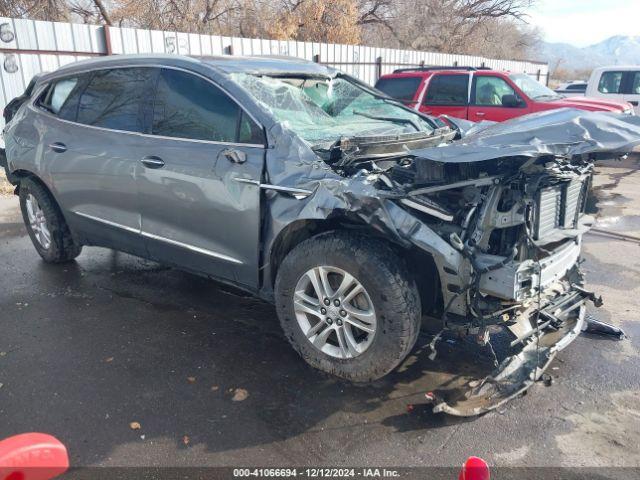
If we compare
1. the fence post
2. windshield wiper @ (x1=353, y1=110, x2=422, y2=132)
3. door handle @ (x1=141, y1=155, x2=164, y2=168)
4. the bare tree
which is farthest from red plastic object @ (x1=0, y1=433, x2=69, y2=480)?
the bare tree

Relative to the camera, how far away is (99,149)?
421 centimetres

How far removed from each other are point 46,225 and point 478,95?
7418mm

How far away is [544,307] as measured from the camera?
10.6 ft

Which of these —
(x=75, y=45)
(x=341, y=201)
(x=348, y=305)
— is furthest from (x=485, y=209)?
(x=75, y=45)

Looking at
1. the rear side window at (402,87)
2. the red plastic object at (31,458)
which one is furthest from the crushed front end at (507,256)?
the rear side window at (402,87)

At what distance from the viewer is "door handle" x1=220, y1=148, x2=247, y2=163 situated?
3367 mm

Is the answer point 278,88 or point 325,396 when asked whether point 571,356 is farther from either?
point 278,88

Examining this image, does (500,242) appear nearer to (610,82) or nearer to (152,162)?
(152,162)

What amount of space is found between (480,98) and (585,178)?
6573mm

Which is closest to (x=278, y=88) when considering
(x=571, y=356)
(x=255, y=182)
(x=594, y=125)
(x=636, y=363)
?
(x=255, y=182)

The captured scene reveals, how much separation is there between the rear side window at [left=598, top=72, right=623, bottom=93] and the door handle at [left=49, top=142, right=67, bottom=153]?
13.1 metres

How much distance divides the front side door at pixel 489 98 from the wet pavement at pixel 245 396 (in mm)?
5392

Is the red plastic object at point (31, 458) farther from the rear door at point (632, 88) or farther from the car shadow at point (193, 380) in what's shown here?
the rear door at point (632, 88)

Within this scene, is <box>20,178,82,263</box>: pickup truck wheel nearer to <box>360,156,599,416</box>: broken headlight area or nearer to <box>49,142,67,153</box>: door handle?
<box>49,142,67,153</box>: door handle
